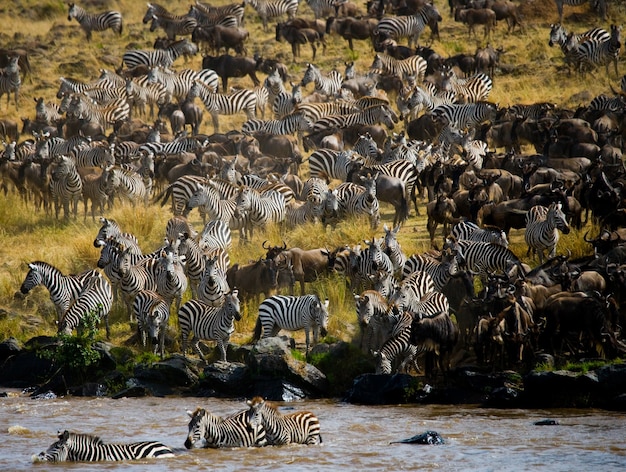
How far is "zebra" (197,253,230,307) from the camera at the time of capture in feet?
55.6

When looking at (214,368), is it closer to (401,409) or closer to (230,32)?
(401,409)

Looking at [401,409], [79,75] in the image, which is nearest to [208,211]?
[401,409]

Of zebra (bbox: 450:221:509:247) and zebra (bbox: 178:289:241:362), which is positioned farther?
zebra (bbox: 450:221:509:247)

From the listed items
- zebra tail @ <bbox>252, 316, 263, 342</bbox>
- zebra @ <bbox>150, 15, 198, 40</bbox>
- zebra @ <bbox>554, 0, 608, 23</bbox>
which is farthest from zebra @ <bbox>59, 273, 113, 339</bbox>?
zebra @ <bbox>554, 0, 608, 23</bbox>

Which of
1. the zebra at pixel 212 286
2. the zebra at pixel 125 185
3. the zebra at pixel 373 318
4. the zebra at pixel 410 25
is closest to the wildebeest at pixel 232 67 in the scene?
the zebra at pixel 410 25

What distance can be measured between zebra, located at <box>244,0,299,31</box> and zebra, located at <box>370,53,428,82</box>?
6.92m

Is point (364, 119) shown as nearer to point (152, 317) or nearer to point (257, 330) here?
point (257, 330)

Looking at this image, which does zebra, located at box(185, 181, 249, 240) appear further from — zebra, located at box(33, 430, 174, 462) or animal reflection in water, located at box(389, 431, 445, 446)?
zebra, located at box(33, 430, 174, 462)

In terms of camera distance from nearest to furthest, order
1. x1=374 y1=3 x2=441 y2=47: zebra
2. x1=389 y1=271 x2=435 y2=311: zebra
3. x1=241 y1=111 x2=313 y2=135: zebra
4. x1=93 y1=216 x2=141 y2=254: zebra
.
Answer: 1. x1=389 y1=271 x2=435 y2=311: zebra
2. x1=93 y1=216 x2=141 y2=254: zebra
3. x1=241 y1=111 x2=313 y2=135: zebra
4. x1=374 y1=3 x2=441 y2=47: zebra

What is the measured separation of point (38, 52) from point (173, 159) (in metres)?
14.3

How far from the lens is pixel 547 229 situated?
18.3m

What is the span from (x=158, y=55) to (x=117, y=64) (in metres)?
1.59

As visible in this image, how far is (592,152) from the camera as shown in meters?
24.3

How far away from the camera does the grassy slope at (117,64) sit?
18.8 m
